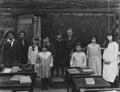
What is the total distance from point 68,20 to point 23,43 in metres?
2.71

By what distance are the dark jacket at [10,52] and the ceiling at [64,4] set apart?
2998 mm

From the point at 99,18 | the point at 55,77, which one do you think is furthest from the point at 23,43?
the point at 99,18

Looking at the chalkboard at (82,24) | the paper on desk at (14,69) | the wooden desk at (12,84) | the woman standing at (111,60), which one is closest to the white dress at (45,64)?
the paper on desk at (14,69)

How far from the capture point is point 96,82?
6820 mm

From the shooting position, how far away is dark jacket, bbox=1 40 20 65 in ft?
34.0

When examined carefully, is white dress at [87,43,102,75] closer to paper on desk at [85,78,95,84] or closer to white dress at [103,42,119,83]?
white dress at [103,42,119,83]

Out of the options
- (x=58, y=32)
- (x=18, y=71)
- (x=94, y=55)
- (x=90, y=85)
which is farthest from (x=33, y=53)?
(x=90, y=85)

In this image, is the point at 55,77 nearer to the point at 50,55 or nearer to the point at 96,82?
the point at 50,55

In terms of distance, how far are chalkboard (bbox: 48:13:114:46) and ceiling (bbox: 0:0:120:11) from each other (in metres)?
0.31

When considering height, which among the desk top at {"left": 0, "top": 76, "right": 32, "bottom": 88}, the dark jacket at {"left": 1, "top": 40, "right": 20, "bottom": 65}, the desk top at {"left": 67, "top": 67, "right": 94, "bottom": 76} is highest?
the dark jacket at {"left": 1, "top": 40, "right": 20, "bottom": 65}

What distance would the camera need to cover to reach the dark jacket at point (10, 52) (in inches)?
408

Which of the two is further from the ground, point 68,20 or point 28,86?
point 68,20

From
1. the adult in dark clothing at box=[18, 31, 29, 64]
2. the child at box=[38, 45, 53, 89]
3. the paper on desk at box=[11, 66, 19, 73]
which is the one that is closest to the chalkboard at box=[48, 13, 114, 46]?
the adult in dark clothing at box=[18, 31, 29, 64]

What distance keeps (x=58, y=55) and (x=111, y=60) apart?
2.51 metres
